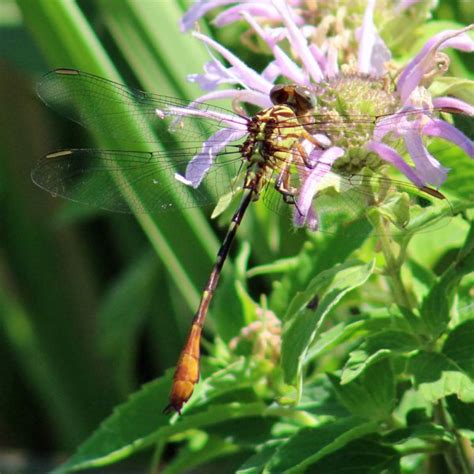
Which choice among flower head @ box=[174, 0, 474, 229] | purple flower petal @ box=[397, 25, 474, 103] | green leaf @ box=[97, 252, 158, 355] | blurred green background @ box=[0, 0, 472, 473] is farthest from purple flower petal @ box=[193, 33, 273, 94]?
green leaf @ box=[97, 252, 158, 355]

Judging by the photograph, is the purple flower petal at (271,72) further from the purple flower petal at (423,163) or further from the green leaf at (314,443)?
the green leaf at (314,443)

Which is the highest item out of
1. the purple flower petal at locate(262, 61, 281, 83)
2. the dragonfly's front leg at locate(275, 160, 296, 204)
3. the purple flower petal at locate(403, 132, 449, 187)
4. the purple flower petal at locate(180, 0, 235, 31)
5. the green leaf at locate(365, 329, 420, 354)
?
the purple flower petal at locate(180, 0, 235, 31)

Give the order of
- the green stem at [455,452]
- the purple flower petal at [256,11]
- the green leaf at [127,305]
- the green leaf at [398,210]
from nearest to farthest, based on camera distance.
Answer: the green leaf at [398,210] → the green stem at [455,452] → the purple flower petal at [256,11] → the green leaf at [127,305]

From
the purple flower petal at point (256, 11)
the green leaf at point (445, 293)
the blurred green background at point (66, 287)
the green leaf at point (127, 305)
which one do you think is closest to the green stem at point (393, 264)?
the green leaf at point (445, 293)

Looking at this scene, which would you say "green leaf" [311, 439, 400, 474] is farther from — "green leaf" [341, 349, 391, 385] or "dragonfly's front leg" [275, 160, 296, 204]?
"dragonfly's front leg" [275, 160, 296, 204]

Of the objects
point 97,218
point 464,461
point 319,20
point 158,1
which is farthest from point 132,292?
point 464,461
